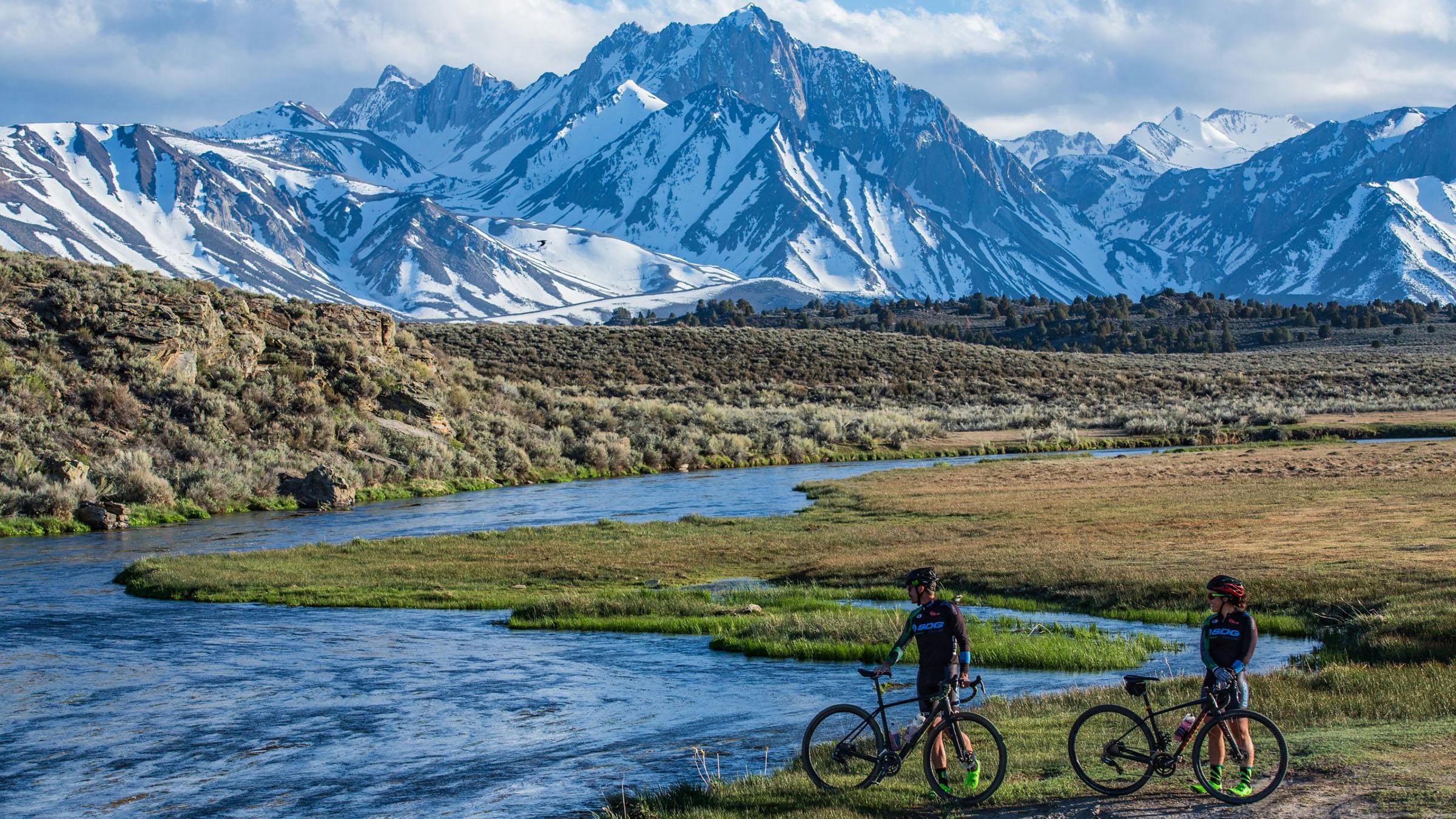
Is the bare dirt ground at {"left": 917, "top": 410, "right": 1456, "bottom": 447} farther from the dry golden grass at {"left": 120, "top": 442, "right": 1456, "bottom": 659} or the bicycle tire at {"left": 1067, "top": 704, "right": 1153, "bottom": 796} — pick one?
the bicycle tire at {"left": 1067, "top": 704, "right": 1153, "bottom": 796}

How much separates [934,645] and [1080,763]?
1.82 m

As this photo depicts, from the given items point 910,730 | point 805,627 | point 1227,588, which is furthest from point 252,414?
point 1227,588

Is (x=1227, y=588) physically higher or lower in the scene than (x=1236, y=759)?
higher

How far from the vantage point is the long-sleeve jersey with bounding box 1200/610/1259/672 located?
11.2 m

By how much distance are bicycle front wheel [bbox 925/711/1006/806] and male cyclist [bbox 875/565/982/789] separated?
0.06 metres

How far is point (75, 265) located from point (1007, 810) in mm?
58504

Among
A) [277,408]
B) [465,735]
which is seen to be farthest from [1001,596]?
[277,408]

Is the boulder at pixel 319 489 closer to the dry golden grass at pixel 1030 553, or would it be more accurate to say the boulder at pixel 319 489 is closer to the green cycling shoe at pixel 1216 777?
the dry golden grass at pixel 1030 553

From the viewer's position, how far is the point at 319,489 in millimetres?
47469

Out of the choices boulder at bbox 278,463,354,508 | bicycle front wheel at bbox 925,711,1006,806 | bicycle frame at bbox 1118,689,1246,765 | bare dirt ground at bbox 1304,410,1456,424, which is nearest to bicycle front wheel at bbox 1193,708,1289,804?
bicycle frame at bbox 1118,689,1246,765

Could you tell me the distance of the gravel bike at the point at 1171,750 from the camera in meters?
11.0

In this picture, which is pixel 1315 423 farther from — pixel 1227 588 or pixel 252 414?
pixel 1227 588

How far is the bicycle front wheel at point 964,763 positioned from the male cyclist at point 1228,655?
1841 mm

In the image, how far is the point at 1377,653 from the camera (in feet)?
58.7
